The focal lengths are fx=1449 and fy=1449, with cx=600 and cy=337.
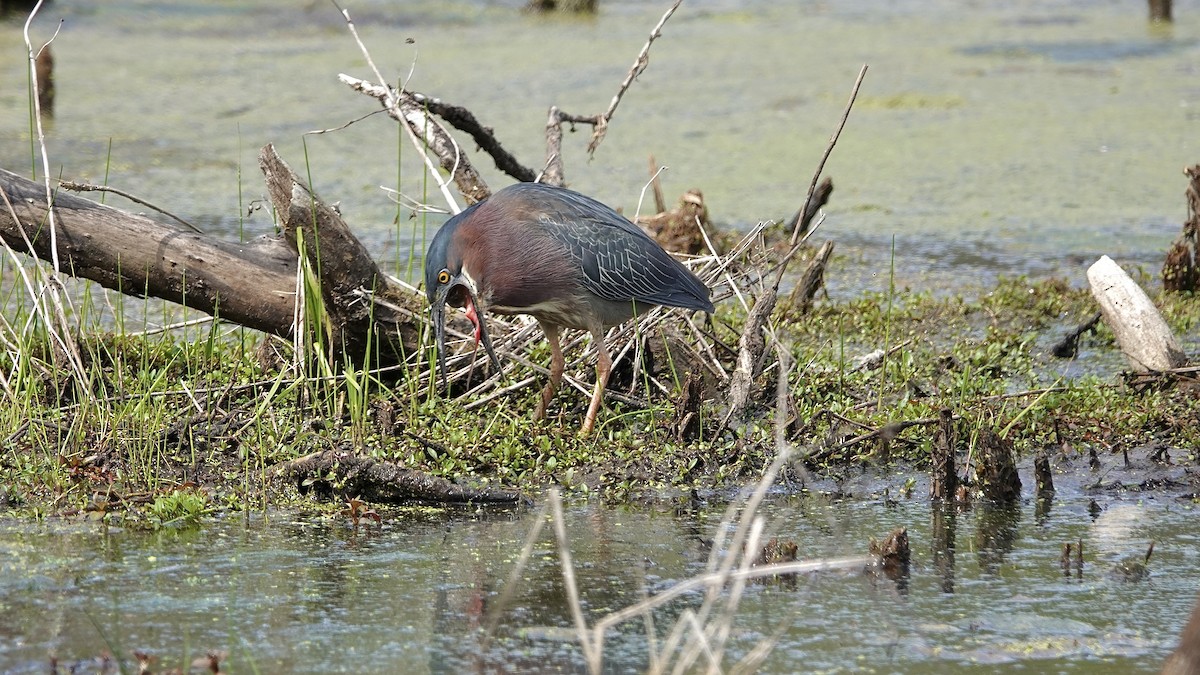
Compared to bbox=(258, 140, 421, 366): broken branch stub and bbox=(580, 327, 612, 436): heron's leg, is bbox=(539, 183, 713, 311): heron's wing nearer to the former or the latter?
bbox=(580, 327, 612, 436): heron's leg

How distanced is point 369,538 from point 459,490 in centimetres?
44

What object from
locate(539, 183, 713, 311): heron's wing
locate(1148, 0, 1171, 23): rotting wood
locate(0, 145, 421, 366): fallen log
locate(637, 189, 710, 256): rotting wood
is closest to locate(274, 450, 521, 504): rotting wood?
locate(0, 145, 421, 366): fallen log

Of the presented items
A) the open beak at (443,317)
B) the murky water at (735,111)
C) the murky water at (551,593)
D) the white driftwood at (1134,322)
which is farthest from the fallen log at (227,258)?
the white driftwood at (1134,322)

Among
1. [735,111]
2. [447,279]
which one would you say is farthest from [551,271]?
[735,111]

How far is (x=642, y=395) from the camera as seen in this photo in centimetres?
528

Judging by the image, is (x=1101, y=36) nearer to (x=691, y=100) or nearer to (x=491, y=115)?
(x=691, y=100)

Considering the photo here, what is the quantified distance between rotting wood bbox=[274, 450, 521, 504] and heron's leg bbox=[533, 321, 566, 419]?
736 millimetres

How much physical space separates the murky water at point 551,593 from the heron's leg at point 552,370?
80 cm

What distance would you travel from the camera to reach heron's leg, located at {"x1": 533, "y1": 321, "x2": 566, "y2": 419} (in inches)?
201

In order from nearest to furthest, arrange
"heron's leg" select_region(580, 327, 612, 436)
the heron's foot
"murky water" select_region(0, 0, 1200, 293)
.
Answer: "heron's leg" select_region(580, 327, 612, 436)
the heron's foot
"murky water" select_region(0, 0, 1200, 293)

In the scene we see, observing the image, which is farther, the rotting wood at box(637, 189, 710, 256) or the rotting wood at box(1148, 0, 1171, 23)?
the rotting wood at box(1148, 0, 1171, 23)

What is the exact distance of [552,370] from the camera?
514 centimetres

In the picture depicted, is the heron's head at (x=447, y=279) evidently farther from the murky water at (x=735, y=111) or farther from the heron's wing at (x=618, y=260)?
the murky water at (x=735, y=111)

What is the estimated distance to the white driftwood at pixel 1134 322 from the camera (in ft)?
17.7
